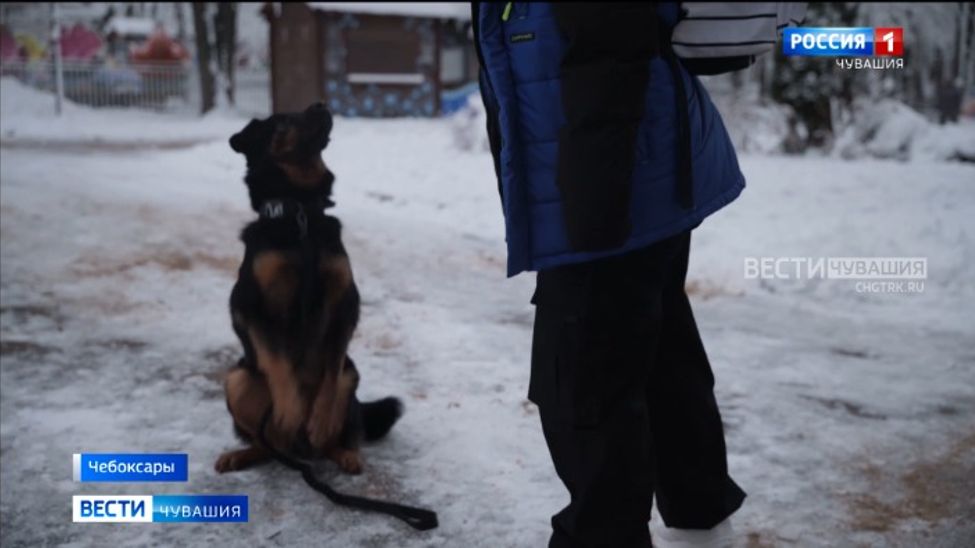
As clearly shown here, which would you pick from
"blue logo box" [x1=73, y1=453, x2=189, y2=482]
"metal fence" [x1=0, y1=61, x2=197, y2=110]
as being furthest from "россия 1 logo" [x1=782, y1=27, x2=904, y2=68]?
"metal fence" [x1=0, y1=61, x2=197, y2=110]

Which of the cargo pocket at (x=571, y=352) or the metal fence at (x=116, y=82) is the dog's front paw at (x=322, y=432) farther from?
the metal fence at (x=116, y=82)

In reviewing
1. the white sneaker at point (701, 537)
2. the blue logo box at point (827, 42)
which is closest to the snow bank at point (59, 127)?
the blue logo box at point (827, 42)

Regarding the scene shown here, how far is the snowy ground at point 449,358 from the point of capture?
275 centimetres

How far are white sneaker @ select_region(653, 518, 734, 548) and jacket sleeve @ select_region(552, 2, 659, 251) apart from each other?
3.03 ft

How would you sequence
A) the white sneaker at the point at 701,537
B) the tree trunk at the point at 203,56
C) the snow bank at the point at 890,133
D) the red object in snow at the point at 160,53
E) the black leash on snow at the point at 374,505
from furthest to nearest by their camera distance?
the red object in snow at the point at 160,53 → the tree trunk at the point at 203,56 → the snow bank at the point at 890,133 → the black leash on snow at the point at 374,505 → the white sneaker at the point at 701,537

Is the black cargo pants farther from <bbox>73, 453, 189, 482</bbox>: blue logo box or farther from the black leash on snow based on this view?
<bbox>73, 453, 189, 482</bbox>: blue logo box

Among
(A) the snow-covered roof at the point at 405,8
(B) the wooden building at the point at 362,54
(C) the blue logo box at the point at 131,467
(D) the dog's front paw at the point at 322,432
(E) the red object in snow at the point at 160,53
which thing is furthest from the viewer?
(E) the red object in snow at the point at 160,53

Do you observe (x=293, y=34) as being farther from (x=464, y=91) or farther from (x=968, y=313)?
(x=968, y=313)

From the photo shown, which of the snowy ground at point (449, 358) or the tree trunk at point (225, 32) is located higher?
the tree trunk at point (225, 32)

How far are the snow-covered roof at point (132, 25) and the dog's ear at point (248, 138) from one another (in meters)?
38.7

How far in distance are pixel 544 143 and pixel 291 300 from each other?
137 centimetres

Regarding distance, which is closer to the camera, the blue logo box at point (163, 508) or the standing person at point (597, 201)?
the standing person at point (597, 201)

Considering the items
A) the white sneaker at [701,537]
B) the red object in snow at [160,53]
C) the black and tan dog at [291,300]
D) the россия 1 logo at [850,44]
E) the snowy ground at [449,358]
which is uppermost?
the red object in snow at [160,53]

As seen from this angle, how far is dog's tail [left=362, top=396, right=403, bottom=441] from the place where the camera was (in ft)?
10.9
